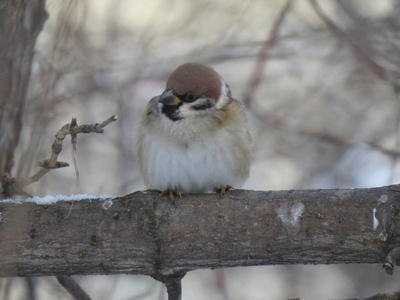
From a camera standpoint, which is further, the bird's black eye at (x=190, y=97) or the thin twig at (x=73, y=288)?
the bird's black eye at (x=190, y=97)

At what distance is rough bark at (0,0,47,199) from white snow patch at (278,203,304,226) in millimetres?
1569

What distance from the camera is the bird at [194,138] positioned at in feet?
11.1

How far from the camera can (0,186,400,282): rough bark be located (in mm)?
2752

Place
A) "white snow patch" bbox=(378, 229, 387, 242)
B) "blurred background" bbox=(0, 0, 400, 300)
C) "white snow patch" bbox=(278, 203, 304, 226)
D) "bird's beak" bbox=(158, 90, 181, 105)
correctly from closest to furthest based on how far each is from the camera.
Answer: "white snow patch" bbox=(378, 229, 387, 242), "white snow patch" bbox=(278, 203, 304, 226), "bird's beak" bbox=(158, 90, 181, 105), "blurred background" bbox=(0, 0, 400, 300)

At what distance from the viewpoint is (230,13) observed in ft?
17.8

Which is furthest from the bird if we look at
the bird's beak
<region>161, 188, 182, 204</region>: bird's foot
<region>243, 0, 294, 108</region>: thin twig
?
<region>243, 0, 294, 108</region>: thin twig

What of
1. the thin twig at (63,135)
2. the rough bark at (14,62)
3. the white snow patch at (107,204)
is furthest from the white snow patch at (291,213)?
the rough bark at (14,62)

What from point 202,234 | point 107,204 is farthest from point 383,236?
point 107,204

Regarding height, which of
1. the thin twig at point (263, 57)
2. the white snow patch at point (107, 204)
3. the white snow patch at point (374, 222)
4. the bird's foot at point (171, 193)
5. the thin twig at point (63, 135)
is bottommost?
the white snow patch at point (374, 222)

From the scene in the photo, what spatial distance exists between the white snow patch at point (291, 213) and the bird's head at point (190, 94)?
0.92 meters

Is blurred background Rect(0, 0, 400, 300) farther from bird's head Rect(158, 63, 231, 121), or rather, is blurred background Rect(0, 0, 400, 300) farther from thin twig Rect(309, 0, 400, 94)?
bird's head Rect(158, 63, 231, 121)

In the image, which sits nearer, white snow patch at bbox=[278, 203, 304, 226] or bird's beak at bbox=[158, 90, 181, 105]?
white snow patch at bbox=[278, 203, 304, 226]

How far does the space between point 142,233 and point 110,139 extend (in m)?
3.13

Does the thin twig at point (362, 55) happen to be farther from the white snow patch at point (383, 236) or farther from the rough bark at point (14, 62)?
the rough bark at point (14, 62)
